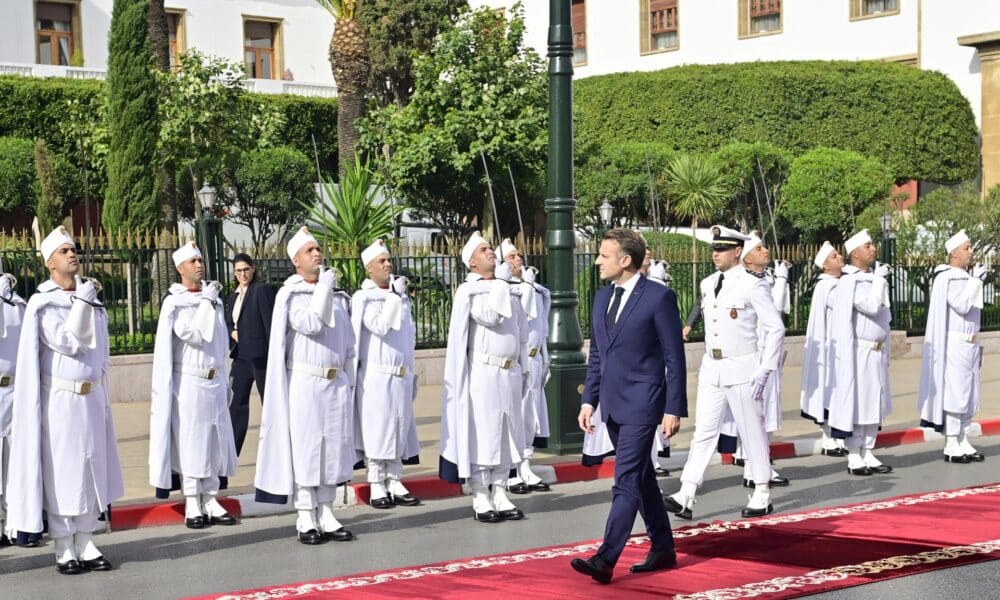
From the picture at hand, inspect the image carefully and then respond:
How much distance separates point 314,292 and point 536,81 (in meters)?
21.3

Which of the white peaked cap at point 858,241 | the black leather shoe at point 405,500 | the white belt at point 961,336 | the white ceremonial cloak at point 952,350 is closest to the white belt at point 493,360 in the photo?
the black leather shoe at point 405,500

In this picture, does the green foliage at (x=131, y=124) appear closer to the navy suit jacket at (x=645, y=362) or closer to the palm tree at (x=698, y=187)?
the palm tree at (x=698, y=187)

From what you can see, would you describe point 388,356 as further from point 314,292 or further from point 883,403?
point 883,403

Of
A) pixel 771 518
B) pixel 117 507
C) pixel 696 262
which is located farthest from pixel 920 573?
pixel 696 262

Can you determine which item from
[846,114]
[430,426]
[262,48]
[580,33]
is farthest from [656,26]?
[430,426]

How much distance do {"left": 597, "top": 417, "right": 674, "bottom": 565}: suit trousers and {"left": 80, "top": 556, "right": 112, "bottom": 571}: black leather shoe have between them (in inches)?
110

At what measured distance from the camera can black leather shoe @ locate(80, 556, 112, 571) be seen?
27.0ft

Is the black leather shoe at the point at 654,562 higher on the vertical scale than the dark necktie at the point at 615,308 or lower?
lower

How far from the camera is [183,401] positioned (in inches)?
376

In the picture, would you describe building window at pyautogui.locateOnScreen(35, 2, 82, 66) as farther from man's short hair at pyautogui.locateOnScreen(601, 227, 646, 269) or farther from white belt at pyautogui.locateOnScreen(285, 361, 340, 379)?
man's short hair at pyautogui.locateOnScreen(601, 227, 646, 269)

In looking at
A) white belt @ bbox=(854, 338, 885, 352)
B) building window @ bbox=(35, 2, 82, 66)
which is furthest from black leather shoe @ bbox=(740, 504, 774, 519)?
building window @ bbox=(35, 2, 82, 66)

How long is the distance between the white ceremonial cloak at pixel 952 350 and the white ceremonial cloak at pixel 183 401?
20.2ft

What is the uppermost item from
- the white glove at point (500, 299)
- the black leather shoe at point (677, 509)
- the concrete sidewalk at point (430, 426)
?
the white glove at point (500, 299)

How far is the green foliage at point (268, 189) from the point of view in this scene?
3403 centimetres
